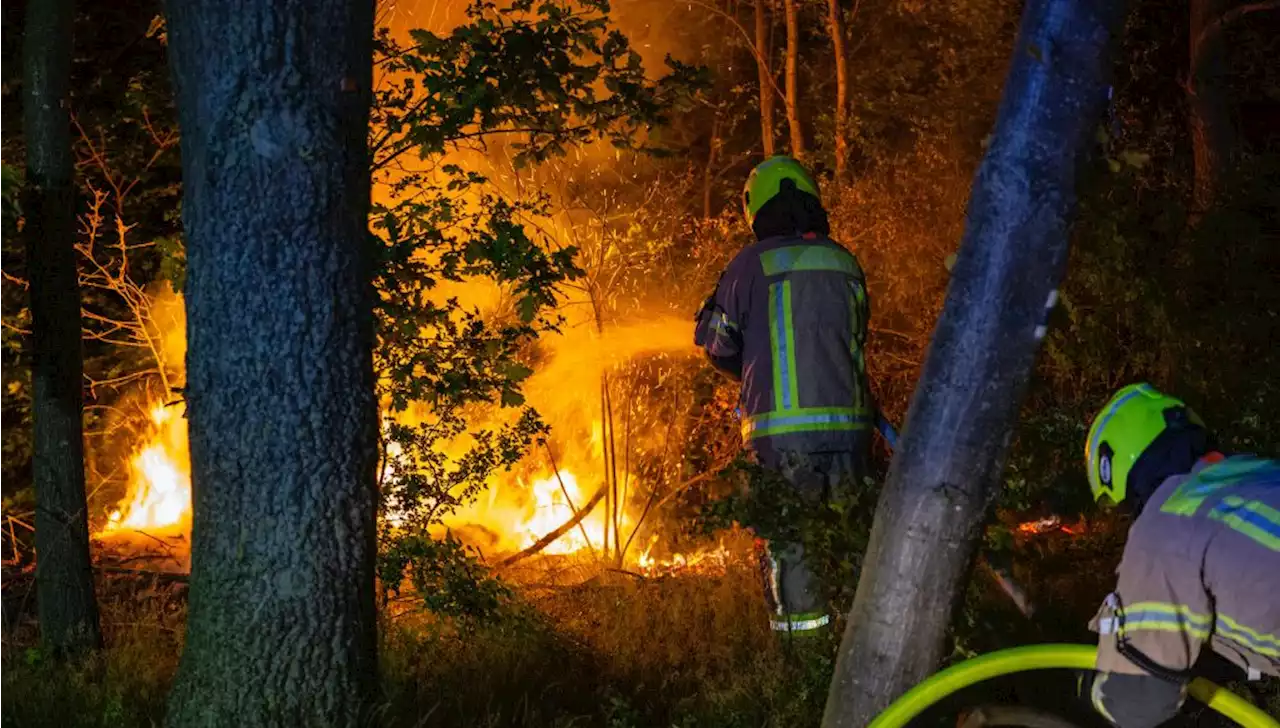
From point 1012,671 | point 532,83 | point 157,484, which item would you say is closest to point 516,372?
point 532,83

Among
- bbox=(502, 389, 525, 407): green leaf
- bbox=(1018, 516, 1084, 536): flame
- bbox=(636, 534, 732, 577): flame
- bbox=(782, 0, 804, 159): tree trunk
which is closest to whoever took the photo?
bbox=(502, 389, 525, 407): green leaf

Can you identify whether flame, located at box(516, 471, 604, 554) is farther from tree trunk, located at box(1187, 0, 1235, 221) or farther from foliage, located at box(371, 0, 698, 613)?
tree trunk, located at box(1187, 0, 1235, 221)

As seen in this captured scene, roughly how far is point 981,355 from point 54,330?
4.26 m

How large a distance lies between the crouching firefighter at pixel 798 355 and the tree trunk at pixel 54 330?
10.2ft

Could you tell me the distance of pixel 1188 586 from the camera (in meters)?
2.58

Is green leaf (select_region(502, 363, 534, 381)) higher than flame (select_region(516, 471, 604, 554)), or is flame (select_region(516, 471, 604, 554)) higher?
green leaf (select_region(502, 363, 534, 381))

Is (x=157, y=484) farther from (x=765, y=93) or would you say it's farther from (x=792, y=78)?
(x=792, y=78)

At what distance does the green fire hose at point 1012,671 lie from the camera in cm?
290

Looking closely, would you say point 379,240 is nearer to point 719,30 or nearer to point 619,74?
point 619,74

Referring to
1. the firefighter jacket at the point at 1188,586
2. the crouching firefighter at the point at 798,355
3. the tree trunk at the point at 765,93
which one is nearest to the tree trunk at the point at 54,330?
the crouching firefighter at the point at 798,355

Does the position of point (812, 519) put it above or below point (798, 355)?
below

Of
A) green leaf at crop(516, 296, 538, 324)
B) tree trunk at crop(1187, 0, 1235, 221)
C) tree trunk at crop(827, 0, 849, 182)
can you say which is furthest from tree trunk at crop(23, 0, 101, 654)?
tree trunk at crop(1187, 0, 1235, 221)

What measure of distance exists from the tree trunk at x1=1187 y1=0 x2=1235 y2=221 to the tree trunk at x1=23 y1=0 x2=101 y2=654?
27.3 feet

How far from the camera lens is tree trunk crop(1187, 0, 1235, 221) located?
9.21m
